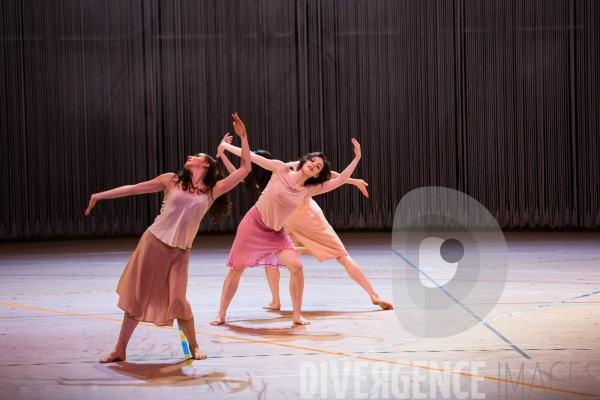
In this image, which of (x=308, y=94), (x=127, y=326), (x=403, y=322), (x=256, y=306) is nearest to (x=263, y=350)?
(x=127, y=326)

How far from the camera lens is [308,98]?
42.5 feet

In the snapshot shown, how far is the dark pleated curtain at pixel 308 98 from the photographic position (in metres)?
12.7

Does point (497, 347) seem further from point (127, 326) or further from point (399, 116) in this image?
point (399, 116)

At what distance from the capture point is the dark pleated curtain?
12.7 metres

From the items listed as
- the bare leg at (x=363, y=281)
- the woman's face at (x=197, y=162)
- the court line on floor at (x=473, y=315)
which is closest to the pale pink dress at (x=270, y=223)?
the bare leg at (x=363, y=281)

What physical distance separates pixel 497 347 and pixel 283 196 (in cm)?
183

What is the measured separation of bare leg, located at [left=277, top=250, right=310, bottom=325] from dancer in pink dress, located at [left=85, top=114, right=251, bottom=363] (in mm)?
1107

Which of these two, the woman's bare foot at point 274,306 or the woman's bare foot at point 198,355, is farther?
the woman's bare foot at point 274,306

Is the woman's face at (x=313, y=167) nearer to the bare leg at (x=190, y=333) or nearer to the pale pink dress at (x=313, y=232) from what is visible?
the pale pink dress at (x=313, y=232)

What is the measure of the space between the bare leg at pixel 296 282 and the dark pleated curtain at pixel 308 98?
7.37 meters

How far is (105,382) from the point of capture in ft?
13.3
